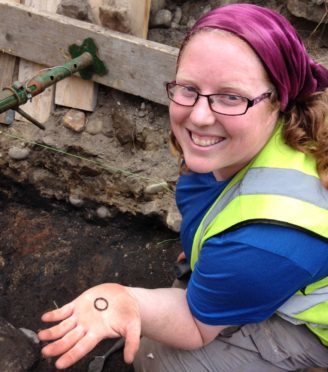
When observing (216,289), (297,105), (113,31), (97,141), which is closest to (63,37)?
(113,31)

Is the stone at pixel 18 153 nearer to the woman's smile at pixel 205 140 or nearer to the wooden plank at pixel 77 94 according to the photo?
the wooden plank at pixel 77 94

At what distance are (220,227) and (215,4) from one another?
6.25 ft

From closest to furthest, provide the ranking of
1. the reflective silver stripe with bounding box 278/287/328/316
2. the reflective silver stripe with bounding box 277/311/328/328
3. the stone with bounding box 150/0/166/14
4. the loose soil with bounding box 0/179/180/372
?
1. the reflective silver stripe with bounding box 278/287/328/316
2. the reflective silver stripe with bounding box 277/311/328/328
3. the loose soil with bounding box 0/179/180/372
4. the stone with bounding box 150/0/166/14

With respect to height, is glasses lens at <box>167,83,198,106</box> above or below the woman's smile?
above

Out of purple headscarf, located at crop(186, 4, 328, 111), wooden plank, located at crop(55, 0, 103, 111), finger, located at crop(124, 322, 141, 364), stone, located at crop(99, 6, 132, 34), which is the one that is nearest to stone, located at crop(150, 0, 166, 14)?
stone, located at crop(99, 6, 132, 34)

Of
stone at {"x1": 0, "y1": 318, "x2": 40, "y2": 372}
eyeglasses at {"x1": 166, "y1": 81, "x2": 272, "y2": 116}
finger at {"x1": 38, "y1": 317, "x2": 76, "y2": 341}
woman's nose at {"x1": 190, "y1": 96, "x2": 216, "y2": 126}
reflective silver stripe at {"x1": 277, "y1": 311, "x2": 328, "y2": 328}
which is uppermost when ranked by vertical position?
eyeglasses at {"x1": 166, "y1": 81, "x2": 272, "y2": 116}

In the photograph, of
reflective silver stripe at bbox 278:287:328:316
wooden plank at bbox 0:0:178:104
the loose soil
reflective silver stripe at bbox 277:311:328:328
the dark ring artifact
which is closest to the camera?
the dark ring artifact

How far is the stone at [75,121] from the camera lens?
2756 mm

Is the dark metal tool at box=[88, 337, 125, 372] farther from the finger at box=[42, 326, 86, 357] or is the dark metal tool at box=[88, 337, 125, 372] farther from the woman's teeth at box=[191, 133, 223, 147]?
the woman's teeth at box=[191, 133, 223, 147]

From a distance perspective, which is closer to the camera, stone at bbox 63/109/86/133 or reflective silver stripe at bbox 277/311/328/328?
reflective silver stripe at bbox 277/311/328/328

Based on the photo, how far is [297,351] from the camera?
1.61 metres

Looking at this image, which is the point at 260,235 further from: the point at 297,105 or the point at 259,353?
the point at 259,353

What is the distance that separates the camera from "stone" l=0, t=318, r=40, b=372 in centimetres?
201

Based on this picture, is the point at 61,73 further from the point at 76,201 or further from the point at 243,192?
the point at 243,192
